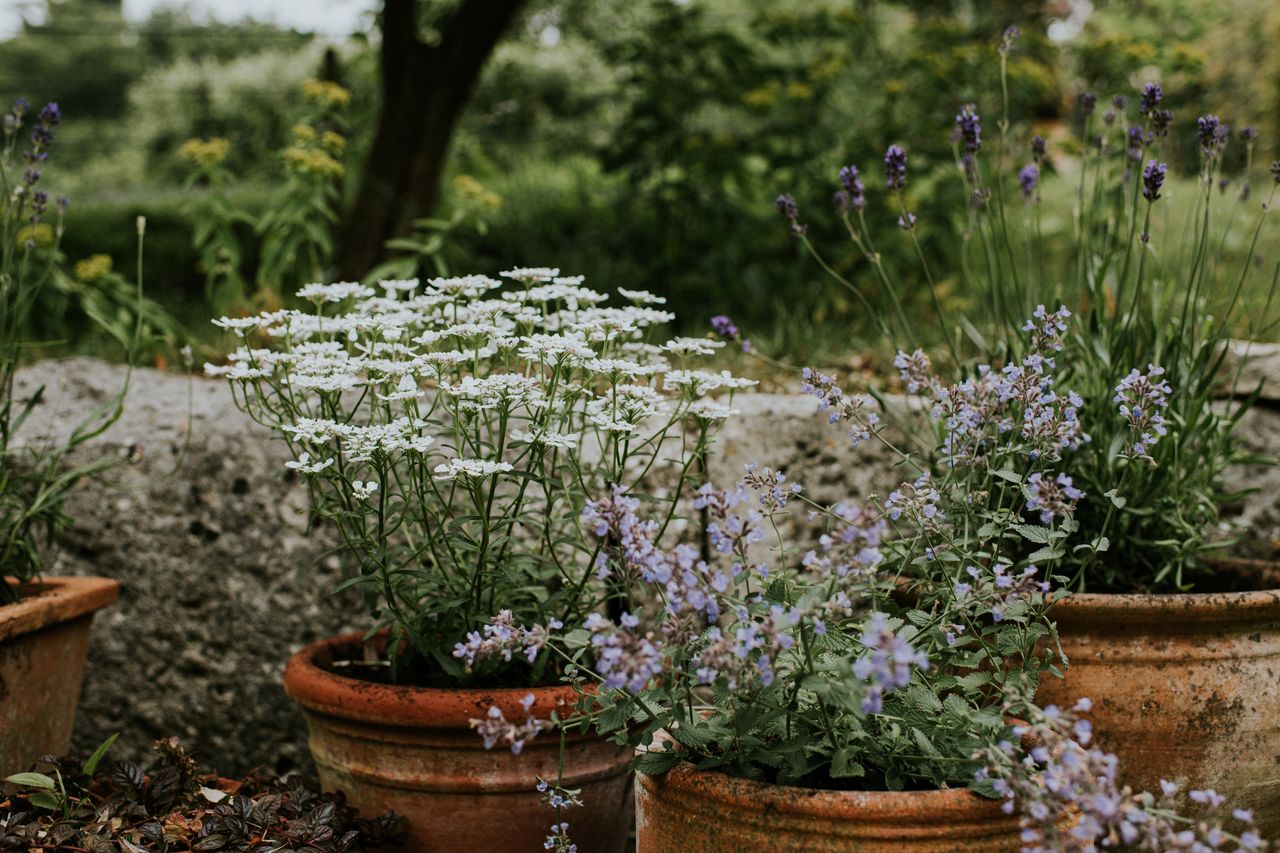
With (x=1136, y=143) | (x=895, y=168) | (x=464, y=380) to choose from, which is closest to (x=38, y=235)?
(x=464, y=380)

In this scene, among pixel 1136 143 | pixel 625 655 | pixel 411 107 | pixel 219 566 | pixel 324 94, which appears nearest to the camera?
pixel 625 655

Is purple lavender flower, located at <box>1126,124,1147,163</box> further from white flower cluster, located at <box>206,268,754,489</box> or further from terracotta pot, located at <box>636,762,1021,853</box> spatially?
terracotta pot, located at <box>636,762,1021,853</box>

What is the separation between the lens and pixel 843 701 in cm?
131

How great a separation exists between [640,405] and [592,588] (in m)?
0.47

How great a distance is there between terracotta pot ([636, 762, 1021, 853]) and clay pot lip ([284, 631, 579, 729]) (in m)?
0.42

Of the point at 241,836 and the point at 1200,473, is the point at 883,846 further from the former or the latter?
the point at 1200,473

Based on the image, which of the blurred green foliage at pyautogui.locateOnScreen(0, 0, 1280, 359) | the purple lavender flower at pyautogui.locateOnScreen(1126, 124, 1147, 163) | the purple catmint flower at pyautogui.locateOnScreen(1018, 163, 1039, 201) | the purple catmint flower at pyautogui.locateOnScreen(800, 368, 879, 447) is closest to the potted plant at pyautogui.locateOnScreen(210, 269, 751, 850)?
the purple catmint flower at pyautogui.locateOnScreen(800, 368, 879, 447)

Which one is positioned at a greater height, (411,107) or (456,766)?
(411,107)

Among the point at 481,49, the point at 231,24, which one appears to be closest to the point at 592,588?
the point at 481,49

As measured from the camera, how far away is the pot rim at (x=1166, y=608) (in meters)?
1.83

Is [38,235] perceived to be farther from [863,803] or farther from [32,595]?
[863,803]

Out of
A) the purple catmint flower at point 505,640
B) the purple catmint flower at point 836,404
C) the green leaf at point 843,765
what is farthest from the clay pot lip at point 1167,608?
the purple catmint flower at point 505,640

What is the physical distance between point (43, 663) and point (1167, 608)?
82.8 inches

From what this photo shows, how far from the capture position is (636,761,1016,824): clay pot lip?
4.56 feet
